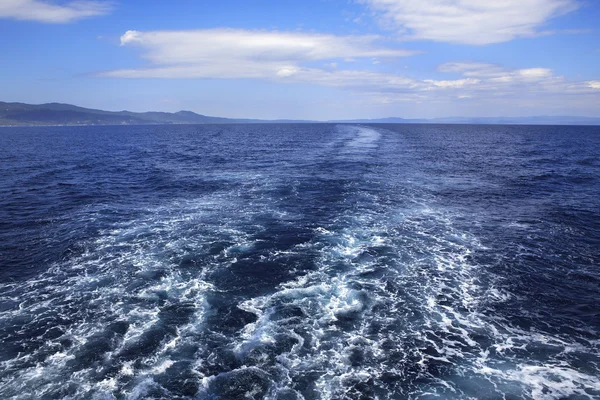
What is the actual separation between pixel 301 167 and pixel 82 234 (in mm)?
48433

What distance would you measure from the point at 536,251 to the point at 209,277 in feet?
100

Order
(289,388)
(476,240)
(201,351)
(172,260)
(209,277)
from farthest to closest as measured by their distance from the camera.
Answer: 1. (476,240)
2. (172,260)
3. (209,277)
4. (201,351)
5. (289,388)

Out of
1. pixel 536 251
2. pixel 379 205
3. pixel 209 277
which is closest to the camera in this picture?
pixel 209 277

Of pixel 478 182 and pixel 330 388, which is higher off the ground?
pixel 478 182

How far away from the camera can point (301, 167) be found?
77.1 meters

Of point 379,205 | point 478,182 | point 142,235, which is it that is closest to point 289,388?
point 142,235

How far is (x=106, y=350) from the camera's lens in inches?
759

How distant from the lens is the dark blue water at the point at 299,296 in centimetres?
1752

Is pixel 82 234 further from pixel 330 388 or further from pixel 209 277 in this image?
pixel 330 388

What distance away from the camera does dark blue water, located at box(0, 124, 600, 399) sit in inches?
690

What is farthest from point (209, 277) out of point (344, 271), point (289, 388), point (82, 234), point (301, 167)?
point (301, 167)

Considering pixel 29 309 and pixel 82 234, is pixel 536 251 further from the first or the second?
pixel 82 234

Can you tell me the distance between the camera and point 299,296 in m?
25.1

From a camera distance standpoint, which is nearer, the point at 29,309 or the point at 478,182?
the point at 29,309
